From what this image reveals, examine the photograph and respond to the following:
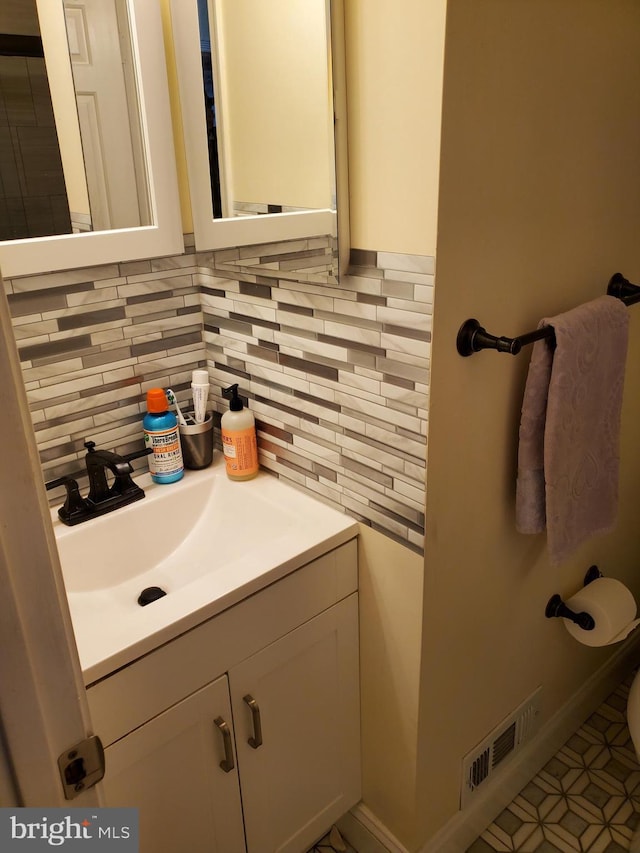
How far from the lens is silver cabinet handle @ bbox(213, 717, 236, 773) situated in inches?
44.5

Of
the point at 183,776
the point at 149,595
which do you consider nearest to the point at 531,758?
the point at 183,776

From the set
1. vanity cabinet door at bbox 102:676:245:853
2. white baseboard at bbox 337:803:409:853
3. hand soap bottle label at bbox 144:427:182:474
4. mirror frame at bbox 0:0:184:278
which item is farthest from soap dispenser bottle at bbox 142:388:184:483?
white baseboard at bbox 337:803:409:853

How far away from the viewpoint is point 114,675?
3.16 ft

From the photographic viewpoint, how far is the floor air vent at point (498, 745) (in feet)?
4.88

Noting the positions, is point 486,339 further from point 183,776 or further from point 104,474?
point 183,776

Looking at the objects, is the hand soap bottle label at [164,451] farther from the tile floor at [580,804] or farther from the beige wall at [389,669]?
the tile floor at [580,804]

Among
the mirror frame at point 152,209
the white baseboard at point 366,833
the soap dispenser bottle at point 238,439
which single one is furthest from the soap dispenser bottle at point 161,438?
the white baseboard at point 366,833

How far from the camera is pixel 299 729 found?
130cm

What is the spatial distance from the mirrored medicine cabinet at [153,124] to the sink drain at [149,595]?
62 centimetres

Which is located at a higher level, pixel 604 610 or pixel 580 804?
pixel 604 610

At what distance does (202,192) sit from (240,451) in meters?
0.53

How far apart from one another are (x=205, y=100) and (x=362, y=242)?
356mm

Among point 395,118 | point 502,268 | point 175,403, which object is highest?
point 395,118

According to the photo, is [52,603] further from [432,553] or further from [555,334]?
[555,334]
